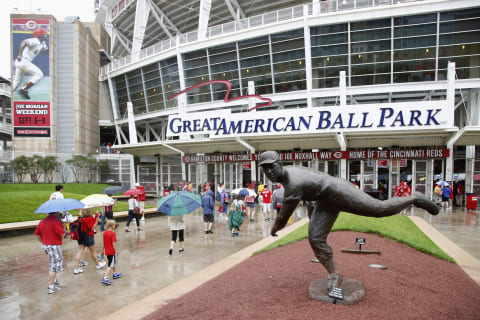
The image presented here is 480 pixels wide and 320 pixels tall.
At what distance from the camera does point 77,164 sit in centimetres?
3359

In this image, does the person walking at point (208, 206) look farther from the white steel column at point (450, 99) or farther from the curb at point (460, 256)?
the white steel column at point (450, 99)

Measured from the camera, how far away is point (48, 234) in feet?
19.4

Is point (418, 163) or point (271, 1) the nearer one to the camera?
point (418, 163)

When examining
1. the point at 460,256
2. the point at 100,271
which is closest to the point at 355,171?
the point at 460,256

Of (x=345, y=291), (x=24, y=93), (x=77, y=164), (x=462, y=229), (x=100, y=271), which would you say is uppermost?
(x=24, y=93)

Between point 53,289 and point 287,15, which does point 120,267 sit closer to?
point 53,289

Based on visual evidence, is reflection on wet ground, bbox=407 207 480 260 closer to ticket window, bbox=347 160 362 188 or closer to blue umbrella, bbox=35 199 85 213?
ticket window, bbox=347 160 362 188

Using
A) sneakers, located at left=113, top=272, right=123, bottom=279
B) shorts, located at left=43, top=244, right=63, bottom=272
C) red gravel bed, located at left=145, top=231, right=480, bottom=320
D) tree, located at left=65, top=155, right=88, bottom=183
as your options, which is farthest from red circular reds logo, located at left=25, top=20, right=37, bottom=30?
red gravel bed, located at left=145, top=231, right=480, bottom=320

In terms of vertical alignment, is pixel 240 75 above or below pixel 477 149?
above

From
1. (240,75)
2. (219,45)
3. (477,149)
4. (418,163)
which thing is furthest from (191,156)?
(477,149)

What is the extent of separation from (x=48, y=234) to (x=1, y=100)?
5846cm

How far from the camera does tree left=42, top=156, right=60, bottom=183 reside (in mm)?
30516

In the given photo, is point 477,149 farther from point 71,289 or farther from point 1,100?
point 1,100

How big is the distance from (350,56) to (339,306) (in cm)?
2507
